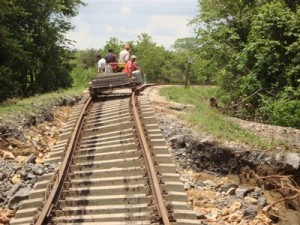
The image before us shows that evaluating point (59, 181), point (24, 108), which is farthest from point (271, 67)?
point (59, 181)

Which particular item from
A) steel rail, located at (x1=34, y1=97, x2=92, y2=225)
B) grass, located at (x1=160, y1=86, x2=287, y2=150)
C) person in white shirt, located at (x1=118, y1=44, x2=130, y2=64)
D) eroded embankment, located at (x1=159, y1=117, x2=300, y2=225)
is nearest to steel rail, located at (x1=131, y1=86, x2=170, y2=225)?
eroded embankment, located at (x1=159, y1=117, x2=300, y2=225)

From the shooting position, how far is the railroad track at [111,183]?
705 cm

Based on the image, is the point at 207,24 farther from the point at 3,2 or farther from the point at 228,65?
the point at 3,2

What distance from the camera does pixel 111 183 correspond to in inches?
325

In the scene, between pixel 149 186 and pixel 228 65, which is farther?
pixel 228 65

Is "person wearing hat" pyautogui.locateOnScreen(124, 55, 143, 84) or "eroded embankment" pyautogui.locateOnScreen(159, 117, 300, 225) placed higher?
"person wearing hat" pyautogui.locateOnScreen(124, 55, 143, 84)

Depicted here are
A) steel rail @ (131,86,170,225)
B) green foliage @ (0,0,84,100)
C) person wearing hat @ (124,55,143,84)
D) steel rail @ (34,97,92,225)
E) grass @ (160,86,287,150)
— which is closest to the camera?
steel rail @ (131,86,170,225)

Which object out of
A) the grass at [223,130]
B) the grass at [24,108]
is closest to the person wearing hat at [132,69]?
the grass at [24,108]

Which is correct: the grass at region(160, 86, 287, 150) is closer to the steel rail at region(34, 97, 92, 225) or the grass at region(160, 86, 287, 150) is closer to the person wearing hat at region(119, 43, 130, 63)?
the steel rail at region(34, 97, 92, 225)

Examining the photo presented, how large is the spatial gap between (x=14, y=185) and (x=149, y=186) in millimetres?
3074

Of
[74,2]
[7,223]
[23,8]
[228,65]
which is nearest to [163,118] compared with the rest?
[7,223]

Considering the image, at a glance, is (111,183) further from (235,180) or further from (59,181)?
(235,180)

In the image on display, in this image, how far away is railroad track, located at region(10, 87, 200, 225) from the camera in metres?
7.05

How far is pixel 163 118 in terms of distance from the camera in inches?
488
